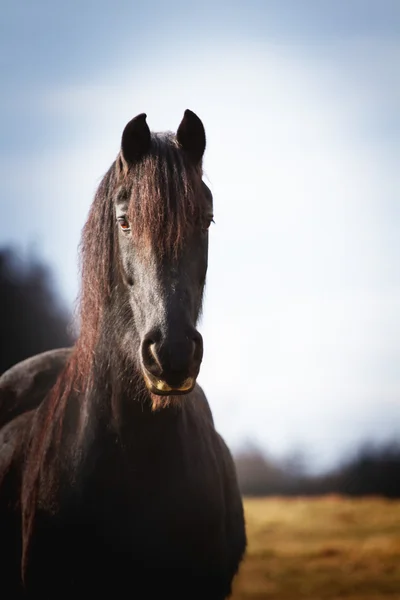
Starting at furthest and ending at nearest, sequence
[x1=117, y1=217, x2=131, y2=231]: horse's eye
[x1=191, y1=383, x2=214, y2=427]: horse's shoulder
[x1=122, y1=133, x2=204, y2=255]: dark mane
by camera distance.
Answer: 1. [x1=191, y1=383, x2=214, y2=427]: horse's shoulder
2. [x1=117, y1=217, x2=131, y2=231]: horse's eye
3. [x1=122, y1=133, x2=204, y2=255]: dark mane

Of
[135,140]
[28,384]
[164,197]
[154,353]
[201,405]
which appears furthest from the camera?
[28,384]

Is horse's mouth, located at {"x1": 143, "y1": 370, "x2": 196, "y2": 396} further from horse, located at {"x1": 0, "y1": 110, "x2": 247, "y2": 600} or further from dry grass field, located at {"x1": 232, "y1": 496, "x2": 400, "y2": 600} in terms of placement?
dry grass field, located at {"x1": 232, "y1": 496, "x2": 400, "y2": 600}

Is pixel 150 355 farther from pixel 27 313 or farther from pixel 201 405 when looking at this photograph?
pixel 27 313

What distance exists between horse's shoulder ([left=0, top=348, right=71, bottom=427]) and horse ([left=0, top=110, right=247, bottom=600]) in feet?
1.98

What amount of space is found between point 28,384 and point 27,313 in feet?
5.17

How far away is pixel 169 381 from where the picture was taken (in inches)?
68.2

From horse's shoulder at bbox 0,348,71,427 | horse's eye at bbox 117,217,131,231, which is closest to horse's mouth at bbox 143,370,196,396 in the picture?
horse's eye at bbox 117,217,131,231

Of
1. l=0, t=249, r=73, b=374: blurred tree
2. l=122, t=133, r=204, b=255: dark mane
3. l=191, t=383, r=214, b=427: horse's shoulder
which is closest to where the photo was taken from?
l=122, t=133, r=204, b=255: dark mane

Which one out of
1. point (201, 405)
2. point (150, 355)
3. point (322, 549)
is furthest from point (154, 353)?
point (322, 549)

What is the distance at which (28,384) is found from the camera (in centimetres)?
283

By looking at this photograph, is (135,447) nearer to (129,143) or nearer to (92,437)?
(92,437)

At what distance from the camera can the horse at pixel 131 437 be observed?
1.97m

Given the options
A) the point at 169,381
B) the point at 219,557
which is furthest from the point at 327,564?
the point at 169,381

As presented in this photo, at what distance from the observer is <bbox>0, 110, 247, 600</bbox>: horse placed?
6.46ft
